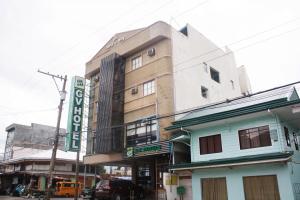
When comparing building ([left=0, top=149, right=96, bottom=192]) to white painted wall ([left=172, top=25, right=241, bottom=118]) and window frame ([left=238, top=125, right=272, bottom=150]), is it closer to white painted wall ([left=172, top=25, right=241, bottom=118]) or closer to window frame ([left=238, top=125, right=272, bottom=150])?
white painted wall ([left=172, top=25, right=241, bottom=118])

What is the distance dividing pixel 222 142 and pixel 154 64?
10.5 meters

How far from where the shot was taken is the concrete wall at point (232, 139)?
1730cm

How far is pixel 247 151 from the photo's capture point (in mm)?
18078

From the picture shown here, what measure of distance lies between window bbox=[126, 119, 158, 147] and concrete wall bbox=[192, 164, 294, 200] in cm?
592

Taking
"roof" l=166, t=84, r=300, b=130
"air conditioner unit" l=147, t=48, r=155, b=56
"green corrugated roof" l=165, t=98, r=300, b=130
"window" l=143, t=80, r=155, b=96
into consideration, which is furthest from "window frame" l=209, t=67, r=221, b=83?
"green corrugated roof" l=165, t=98, r=300, b=130

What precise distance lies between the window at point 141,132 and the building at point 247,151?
3503 millimetres

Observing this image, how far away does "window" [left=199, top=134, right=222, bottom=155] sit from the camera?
1978cm

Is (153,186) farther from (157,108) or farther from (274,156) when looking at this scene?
(274,156)

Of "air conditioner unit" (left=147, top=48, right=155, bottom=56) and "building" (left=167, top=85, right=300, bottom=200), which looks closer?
"building" (left=167, top=85, right=300, bottom=200)

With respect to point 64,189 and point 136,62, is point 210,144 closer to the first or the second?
point 136,62

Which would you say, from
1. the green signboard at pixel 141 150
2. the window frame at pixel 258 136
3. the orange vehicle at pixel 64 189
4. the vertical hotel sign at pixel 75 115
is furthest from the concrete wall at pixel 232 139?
the orange vehicle at pixel 64 189

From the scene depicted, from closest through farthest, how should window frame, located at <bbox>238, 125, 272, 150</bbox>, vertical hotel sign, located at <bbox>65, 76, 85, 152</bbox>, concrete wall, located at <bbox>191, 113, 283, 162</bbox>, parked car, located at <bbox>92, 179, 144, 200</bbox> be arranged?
concrete wall, located at <bbox>191, 113, 283, 162</bbox> → window frame, located at <bbox>238, 125, 272, 150</bbox> → parked car, located at <bbox>92, 179, 144, 200</bbox> → vertical hotel sign, located at <bbox>65, 76, 85, 152</bbox>

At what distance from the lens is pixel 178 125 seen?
2130 centimetres

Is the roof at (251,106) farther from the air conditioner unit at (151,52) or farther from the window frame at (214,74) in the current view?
the window frame at (214,74)
